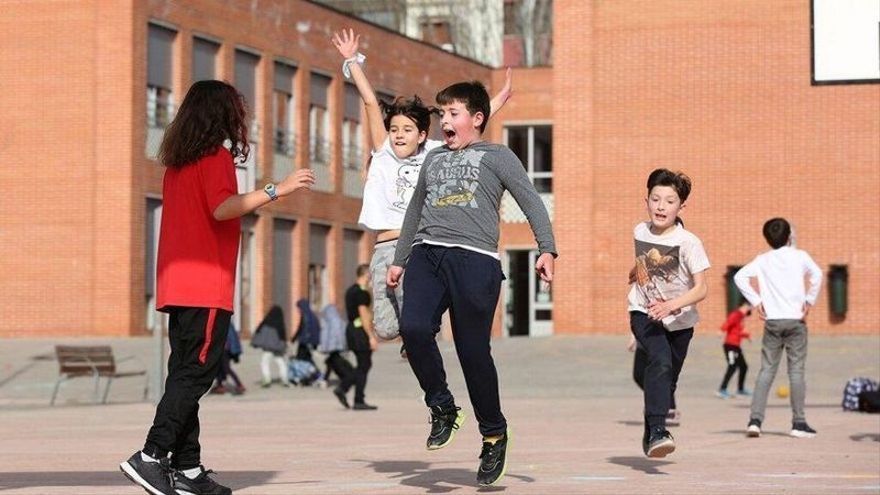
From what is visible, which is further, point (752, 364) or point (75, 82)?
point (75, 82)

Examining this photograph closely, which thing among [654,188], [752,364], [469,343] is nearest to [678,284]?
[654,188]

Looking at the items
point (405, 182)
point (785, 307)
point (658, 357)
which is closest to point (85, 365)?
point (785, 307)

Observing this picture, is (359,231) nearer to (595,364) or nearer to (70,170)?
(70,170)

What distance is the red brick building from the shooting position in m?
43.9

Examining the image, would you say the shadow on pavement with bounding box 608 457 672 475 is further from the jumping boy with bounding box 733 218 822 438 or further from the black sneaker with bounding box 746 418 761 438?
the jumping boy with bounding box 733 218 822 438

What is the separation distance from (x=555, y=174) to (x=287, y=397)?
18009mm

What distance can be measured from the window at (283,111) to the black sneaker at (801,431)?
35.1 meters

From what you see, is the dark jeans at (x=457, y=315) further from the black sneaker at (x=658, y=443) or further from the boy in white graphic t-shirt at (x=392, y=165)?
the black sneaker at (x=658, y=443)

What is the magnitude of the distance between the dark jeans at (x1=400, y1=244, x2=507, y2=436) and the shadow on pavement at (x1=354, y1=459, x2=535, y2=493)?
52 centimetres

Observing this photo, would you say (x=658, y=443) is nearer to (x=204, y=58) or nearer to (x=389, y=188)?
(x=389, y=188)

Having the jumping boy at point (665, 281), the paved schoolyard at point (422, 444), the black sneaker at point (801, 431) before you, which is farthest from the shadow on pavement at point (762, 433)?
the jumping boy at point (665, 281)

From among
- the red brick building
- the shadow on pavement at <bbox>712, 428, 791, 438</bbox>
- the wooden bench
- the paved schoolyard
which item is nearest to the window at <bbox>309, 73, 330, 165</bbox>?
the red brick building

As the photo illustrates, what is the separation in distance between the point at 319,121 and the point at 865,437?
38860 mm

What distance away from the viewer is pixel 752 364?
39375 millimetres
